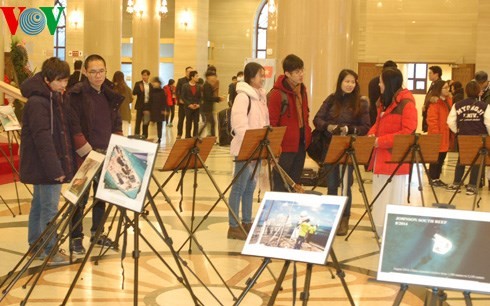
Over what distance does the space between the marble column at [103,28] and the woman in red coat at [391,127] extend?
1449cm

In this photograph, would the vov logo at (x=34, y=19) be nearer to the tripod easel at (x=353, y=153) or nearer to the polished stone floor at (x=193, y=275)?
the polished stone floor at (x=193, y=275)

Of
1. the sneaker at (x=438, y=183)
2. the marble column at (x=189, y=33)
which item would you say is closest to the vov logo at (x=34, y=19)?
the sneaker at (x=438, y=183)

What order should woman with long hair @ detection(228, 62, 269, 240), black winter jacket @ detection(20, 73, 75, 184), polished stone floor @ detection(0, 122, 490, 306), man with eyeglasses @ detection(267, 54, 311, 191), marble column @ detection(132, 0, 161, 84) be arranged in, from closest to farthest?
polished stone floor @ detection(0, 122, 490, 306) < black winter jacket @ detection(20, 73, 75, 184) < woman with long hair @ detection(228, 62, 269, 240) < man with eyeglasses @ detection(267, 54, 311, 191) < marble column @ detection(132, 0, 161, 84)

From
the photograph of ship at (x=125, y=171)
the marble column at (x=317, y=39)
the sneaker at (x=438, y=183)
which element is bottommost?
the sneaker at (x=438, y=183)

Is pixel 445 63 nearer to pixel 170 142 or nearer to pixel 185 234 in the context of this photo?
pixel 170 142

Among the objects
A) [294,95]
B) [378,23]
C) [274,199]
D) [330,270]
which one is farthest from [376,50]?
[274,199]

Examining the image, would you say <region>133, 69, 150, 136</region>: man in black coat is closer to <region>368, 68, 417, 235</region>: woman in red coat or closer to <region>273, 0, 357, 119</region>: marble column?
<region>273, 0, 357, 119</region>: marble column

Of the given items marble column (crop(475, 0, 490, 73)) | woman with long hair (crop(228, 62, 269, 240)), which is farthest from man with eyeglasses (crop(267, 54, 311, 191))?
marble column (crop(475, 0, 490, 73))

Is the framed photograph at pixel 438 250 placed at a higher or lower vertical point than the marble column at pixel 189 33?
lower

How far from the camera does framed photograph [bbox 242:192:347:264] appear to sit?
422 centimetres

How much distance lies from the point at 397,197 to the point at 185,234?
2.30 meters

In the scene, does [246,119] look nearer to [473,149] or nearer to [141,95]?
[473,149]

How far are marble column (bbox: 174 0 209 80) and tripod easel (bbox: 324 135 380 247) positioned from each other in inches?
1016

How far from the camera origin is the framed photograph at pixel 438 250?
12.5 ft
